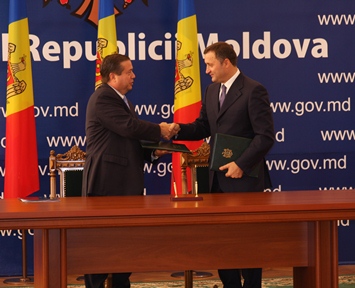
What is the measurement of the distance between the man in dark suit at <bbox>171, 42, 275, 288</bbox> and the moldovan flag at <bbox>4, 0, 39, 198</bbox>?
5.30 feet

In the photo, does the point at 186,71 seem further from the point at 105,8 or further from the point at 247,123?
the point at 247,123

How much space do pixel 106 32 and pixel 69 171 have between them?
3.99ft

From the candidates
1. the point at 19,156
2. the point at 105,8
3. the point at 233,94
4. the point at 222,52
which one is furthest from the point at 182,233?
the point at 105,8

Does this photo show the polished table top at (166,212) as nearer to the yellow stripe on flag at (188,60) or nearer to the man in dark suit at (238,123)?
the man in dark suit at (238,123)

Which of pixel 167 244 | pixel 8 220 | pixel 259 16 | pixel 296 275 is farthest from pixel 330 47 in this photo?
pixel 8 220

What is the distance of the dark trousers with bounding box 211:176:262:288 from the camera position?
411 cm

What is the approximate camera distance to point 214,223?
3.14 meters

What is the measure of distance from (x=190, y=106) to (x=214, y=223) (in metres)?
2.47

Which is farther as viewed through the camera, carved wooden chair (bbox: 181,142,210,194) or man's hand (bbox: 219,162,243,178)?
carved wooden chair (bbox: 181,142,210,194)

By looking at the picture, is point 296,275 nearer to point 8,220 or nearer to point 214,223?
point 214,223

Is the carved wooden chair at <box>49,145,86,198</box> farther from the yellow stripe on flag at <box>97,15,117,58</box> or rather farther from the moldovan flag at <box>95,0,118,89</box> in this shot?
the yellow stripe on flag at <box>97,15,117,58</box>

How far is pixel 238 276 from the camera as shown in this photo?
421 cm

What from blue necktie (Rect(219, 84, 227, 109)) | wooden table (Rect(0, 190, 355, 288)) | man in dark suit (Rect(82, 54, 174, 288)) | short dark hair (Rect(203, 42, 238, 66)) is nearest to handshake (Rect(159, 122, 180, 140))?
man in dark suit (Rect(82, 54, 174, 288))

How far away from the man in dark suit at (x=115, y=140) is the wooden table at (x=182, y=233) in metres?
0.73
